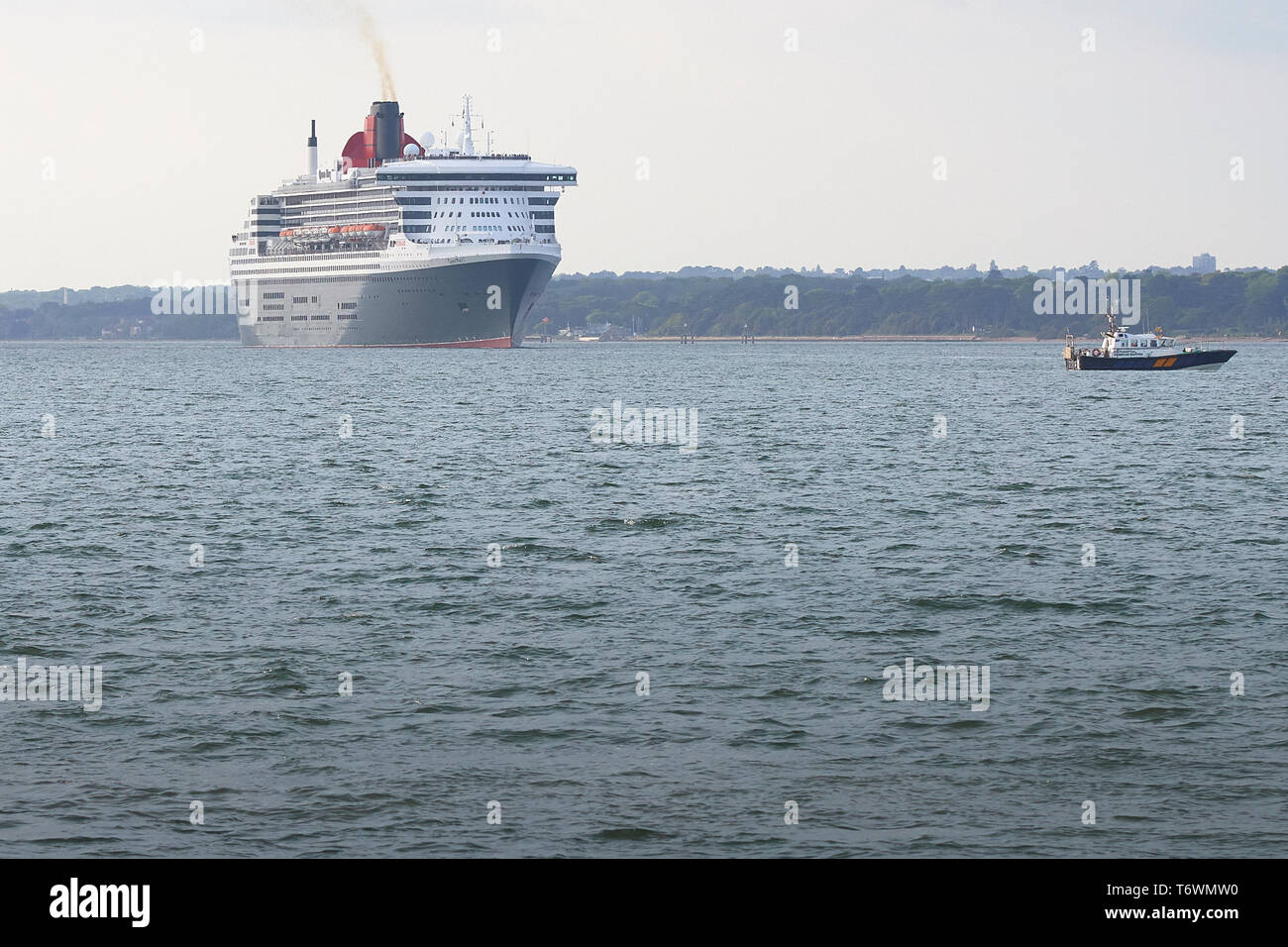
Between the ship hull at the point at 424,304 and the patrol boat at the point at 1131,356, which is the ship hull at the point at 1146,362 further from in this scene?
the ship hull at the point at 424,304

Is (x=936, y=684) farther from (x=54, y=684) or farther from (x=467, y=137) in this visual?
(x=467, y=137)

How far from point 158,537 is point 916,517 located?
620 inches

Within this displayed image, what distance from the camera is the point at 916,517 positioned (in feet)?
116

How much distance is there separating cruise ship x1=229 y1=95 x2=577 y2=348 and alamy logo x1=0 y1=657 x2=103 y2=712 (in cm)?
13136

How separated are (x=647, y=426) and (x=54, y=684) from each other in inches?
1977

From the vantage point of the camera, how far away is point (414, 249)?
153250 millimetres

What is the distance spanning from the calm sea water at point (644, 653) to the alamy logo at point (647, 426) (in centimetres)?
886

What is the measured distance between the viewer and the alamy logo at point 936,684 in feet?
59.7

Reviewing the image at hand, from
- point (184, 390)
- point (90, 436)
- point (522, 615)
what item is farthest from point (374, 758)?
point (184, 390)

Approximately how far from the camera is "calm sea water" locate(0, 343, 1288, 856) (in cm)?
1402
